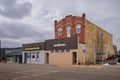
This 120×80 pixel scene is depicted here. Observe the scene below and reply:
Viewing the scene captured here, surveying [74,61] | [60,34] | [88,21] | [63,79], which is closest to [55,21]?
[60,34]

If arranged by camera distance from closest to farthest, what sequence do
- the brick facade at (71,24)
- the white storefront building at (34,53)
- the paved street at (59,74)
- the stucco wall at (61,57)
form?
the paved street at (59,74) < the stucco wall at (61,57) < the brick facade at (71,24) < the white storefront building at (34,53)

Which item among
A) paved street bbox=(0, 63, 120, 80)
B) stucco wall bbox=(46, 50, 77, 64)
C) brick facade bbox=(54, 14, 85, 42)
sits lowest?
paved street bbox=(0, 63, 120, 80)

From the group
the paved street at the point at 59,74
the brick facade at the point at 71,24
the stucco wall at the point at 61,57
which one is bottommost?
the paved street at the point at 59,74

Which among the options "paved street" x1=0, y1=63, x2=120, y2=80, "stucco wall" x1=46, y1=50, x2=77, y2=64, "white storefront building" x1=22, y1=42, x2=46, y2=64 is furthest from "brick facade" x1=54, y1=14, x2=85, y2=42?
"paved street" x1=0, y1=63, x2=120, y2=80

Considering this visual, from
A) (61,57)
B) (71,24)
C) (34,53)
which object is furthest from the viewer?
(34,53)

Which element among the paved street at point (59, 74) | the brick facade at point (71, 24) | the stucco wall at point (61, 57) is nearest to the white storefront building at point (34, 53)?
the stucco wall at point (61, 57)

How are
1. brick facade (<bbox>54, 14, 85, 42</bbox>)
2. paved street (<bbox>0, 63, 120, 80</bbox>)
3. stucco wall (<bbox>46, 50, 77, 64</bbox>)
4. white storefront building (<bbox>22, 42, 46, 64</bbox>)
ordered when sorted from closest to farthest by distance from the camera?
paved street (<bbox>0, 63, 120, 80</bbox>), stucco wall (<bbox>46, 50, 77, 64</bbox>), brick facade (<bbox>54, 14, 85, 42</bbox>), white storefront building (<bbox>22, 42, 46, 64</bbox>)

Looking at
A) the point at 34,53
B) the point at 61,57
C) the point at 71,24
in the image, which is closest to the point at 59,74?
the point at 61,57

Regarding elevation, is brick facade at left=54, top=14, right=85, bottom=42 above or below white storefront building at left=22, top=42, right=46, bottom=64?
above

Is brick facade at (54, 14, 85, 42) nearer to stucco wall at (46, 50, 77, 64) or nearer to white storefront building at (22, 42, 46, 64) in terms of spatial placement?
stucco wall at (46, 50, 77, 64)

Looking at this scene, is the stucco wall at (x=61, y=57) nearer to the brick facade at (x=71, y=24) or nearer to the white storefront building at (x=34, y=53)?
the white storefront building at (x=34, y=53)

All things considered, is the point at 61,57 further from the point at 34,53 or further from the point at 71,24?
the point at 34,53

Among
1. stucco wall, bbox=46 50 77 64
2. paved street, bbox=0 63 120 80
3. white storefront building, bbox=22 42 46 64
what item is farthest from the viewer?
white storefront building, bbox=22 42 46 64

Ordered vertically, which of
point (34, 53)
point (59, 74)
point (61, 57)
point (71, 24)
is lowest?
point (59, 74)
